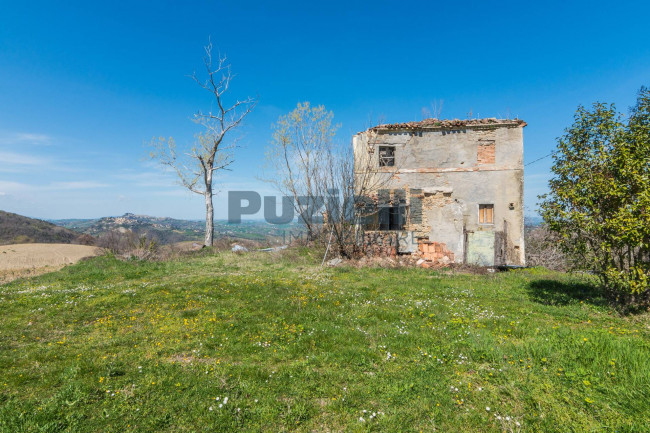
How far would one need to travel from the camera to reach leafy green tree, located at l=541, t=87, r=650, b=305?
7.50m

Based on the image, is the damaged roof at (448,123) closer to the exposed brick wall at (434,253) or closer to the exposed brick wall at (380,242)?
the exposed brick wall at (380,242)

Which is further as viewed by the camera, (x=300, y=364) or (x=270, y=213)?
(x=270, y=213)

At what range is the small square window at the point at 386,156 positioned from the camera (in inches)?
749

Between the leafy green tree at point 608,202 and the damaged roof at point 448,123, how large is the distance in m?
9.32

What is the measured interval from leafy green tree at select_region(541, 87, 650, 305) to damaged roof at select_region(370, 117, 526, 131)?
9.32 meters

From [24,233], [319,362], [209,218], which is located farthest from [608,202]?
[24,233]

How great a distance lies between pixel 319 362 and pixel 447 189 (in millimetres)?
15381

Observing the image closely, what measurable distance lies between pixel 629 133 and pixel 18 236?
53185 millimetres

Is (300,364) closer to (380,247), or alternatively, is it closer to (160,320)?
(160,320)

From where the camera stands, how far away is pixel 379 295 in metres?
10.1

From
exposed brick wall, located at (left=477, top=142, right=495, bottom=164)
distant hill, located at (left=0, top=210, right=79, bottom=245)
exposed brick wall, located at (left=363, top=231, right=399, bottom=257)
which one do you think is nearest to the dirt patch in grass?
distant hill, located at (left=0, top=210, right=79, bottom=245)

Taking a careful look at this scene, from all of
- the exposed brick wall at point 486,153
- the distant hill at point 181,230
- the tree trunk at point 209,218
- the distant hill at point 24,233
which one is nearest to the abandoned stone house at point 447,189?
the exposed brick wall at point 486,153

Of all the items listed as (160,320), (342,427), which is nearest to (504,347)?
(342,427)

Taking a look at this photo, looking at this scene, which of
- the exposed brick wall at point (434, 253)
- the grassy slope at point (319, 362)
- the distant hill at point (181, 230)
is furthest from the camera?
the distant hill at point (181, 230)
